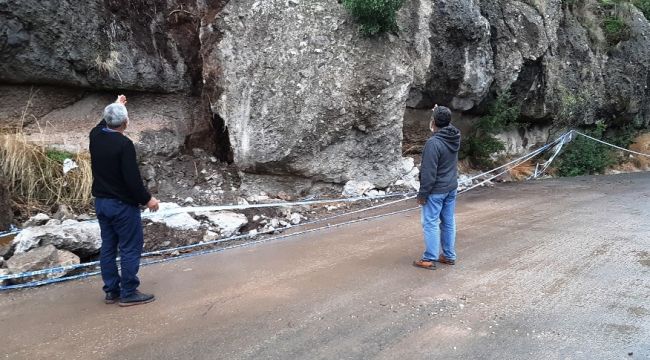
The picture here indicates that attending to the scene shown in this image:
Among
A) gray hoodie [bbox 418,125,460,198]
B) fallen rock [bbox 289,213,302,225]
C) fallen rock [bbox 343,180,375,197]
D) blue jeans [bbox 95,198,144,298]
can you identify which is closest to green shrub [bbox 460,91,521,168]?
fallen rock [bbox 343,180,375,197]

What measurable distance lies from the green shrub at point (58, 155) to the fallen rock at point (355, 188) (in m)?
4.30

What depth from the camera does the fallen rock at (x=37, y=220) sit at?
6.10m

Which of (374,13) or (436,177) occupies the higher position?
(374,13)

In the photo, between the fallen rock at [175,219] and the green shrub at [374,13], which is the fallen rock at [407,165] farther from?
the fallen rock at [175,219]

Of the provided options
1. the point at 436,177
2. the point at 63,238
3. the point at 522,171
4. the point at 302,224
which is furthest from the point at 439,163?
the point at 522,171

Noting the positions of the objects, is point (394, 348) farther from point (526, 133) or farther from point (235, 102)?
point (526, 133)

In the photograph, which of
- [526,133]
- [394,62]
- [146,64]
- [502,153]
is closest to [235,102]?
[146,64]

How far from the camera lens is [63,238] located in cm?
547

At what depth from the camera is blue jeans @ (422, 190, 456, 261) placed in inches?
211

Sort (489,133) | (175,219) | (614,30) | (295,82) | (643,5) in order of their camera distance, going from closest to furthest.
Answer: (175,219) → (295,82) → (489,133) → (614,30) → (643,5)

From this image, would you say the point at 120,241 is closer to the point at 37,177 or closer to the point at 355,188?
the point at 37,177

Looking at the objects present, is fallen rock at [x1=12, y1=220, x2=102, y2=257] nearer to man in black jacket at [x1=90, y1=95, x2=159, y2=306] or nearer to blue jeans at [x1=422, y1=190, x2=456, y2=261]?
man in black jacket at [x1=90, y1=95, x2=159, y2=306]

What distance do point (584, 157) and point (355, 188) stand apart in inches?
315

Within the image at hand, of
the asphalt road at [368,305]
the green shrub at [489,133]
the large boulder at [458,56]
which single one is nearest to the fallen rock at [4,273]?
the asphalt road at [368,305]
